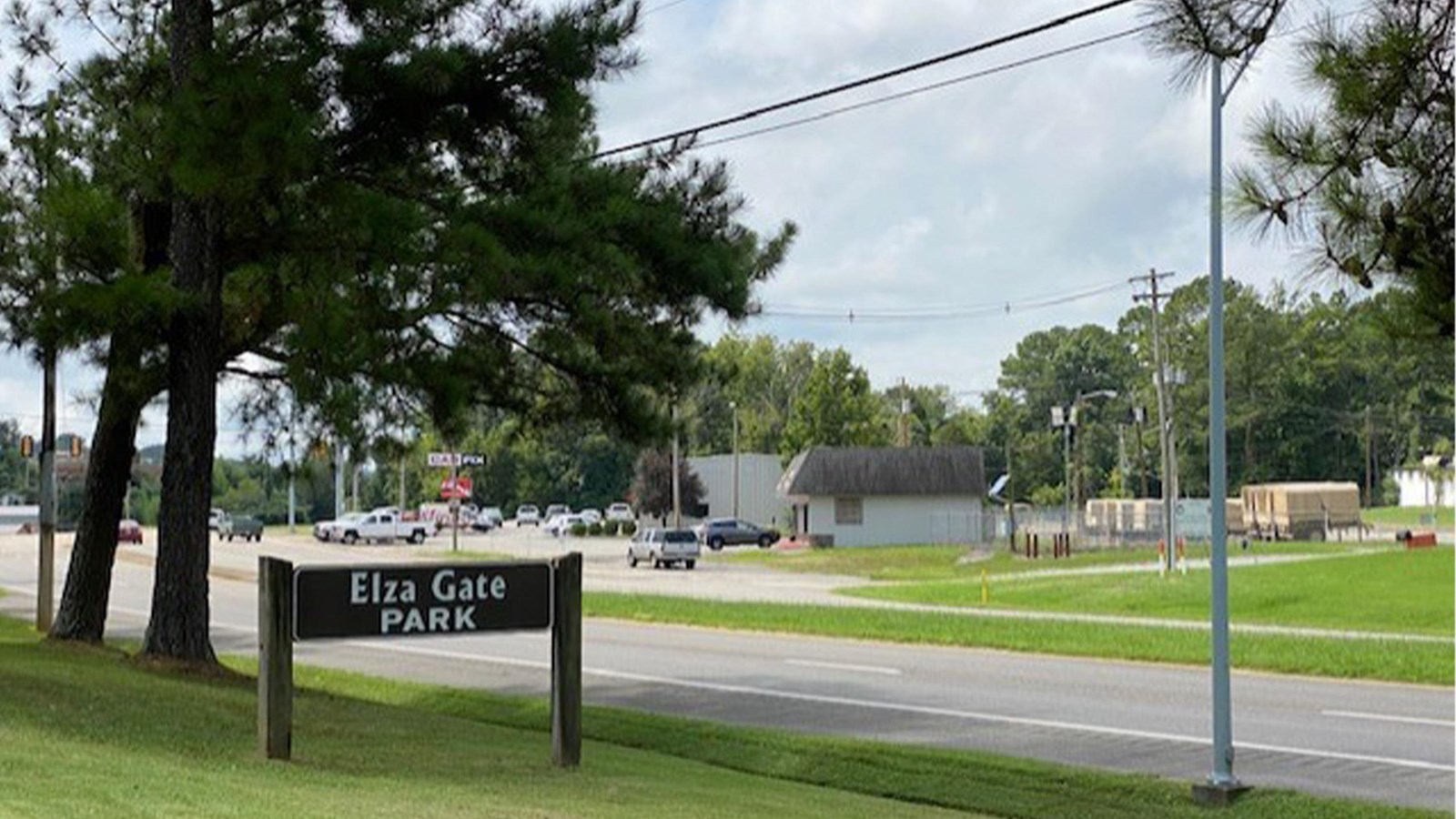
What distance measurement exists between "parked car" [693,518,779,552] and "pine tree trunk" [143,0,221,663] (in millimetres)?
Result: 62943

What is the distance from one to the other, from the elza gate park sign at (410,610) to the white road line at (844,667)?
1070cm

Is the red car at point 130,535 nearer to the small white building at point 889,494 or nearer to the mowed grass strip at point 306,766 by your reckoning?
the small white building at point 889,494

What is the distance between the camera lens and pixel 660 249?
18.1 m

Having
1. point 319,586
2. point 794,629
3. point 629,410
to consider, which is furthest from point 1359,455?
point 319,586

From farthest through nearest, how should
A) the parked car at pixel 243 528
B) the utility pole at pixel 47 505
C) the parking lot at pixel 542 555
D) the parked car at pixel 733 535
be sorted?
the parked car at pixel 243 528 → the parked car at pixel 733 535 → the parking lot at pixel 542 555 → the utility pole at pixel 47 505

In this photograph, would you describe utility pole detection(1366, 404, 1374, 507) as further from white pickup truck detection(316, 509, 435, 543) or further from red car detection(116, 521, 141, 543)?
red car detection(116, 521, 141, 543)

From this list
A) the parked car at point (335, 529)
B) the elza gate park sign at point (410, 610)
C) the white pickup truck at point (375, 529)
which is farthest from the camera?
the parked car at point (335, 529)

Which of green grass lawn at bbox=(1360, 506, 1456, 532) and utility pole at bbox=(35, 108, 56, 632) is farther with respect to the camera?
green grass lawn at bbox=(1360, 506, 1456, 532)

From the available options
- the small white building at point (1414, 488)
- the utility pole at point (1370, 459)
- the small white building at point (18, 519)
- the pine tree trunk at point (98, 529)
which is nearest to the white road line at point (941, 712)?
the pine tree trunk at point (98, 529)

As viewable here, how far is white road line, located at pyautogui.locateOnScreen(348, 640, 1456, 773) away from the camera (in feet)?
48.4

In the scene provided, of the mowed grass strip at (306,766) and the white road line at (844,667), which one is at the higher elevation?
the mowed grass strip at (306,766)

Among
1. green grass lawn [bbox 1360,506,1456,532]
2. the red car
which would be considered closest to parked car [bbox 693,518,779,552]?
the red car

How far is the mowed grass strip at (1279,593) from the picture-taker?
3120cm

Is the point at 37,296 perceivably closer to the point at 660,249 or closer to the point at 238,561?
the point at 660,249
